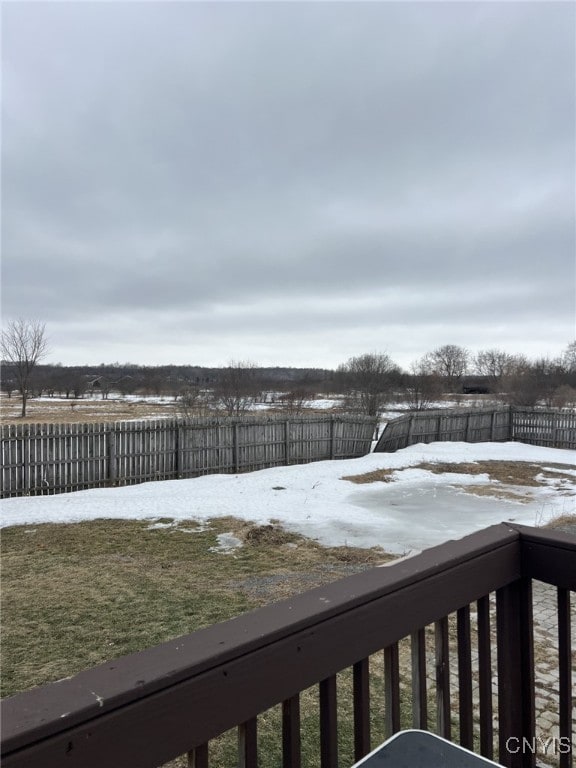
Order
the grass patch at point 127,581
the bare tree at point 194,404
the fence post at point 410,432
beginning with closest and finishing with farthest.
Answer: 1. the grass patch at point 127,581
2. the fence post at point 410,432
3. the bare tree at point 194,404

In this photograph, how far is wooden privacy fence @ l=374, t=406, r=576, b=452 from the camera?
18016mm

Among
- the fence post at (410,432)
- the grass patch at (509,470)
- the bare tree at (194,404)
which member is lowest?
the grass patch at (509,470)

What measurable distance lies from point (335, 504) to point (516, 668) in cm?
809

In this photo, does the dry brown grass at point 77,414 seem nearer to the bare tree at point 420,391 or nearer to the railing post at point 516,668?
the bare tree at point 420,391

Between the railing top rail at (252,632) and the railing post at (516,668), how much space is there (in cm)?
11

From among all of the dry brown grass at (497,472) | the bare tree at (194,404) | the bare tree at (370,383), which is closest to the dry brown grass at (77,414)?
the bare tree at (194,404)

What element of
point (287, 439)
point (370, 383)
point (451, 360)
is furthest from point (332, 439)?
point (451, 360)

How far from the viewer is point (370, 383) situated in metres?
32.6

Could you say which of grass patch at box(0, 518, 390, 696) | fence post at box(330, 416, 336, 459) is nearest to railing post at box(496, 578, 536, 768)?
grass patch at box(0, 518, 390, 696)

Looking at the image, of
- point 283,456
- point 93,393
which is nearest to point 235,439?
point 283,456

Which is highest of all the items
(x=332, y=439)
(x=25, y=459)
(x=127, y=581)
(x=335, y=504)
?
(x=25, y=459)

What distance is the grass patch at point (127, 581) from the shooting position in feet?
13.7

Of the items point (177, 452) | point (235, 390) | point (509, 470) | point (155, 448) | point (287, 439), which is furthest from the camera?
point (235, 390)

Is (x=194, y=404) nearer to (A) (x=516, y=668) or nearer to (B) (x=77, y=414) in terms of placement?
(B) (x=77, y=414)
